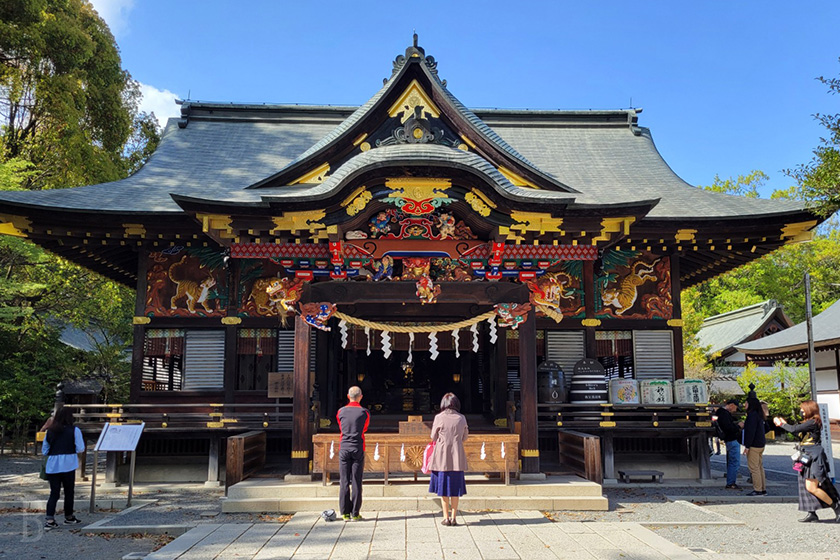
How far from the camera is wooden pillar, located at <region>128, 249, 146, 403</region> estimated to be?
11961mm

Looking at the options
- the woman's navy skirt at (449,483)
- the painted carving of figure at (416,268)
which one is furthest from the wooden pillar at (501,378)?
the woman's navy skirt at (449,483)

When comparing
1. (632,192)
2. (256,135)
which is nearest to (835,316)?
(632,192)

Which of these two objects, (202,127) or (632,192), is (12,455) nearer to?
(202,127)

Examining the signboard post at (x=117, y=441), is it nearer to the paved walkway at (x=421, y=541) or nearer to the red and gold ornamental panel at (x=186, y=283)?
Result: the paved walkway at (x=421, y=541)

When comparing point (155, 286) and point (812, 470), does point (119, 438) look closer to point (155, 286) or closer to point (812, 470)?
point (155, 286)

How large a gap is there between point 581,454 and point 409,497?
3071 millimetres

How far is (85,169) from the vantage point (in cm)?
2203

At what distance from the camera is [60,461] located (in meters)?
8.34

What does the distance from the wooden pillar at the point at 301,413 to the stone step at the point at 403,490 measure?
52cm

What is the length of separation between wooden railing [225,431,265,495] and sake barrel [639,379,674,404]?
702cm

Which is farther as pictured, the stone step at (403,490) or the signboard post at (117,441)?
the signboard post at (117,441)

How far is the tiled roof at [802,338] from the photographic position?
2162 centimetres

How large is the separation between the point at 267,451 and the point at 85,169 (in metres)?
15.0

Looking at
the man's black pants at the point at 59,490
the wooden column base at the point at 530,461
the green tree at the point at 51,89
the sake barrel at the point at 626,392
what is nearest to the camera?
the man's black pants at the point at 59,490
